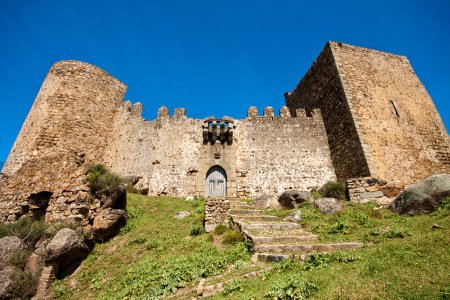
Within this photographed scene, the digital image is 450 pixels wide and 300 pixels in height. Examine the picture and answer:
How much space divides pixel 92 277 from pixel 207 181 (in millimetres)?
9347

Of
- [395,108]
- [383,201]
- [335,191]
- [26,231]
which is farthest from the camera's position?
[395,108]

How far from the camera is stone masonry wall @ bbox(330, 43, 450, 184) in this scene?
13.5 metres

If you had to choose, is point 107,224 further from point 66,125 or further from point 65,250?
point 66,125

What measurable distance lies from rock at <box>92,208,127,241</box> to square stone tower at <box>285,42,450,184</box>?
12.1 meters

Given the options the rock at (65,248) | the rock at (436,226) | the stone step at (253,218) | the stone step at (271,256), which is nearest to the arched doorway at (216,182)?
the stone step at (253,218)

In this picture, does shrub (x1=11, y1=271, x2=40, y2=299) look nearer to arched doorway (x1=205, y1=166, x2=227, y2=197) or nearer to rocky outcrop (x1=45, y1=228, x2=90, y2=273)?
rocky outcrop (x1=45, y1=228, x2=90, y2=273)

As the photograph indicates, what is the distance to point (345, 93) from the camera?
14.6m

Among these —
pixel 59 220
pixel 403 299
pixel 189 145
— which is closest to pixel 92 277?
pixel 59 220

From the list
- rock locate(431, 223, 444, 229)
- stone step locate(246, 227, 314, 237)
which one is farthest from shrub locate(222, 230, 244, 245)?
rock locate(431, 223, 444, 229)

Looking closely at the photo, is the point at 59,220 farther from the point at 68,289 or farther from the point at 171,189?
the point at 171,189

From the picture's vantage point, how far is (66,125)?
16.0m

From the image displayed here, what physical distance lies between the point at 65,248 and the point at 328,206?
9124 millimetres

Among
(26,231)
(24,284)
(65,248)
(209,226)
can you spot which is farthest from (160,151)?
(24,284)

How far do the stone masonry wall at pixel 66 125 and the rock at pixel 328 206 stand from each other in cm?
919
